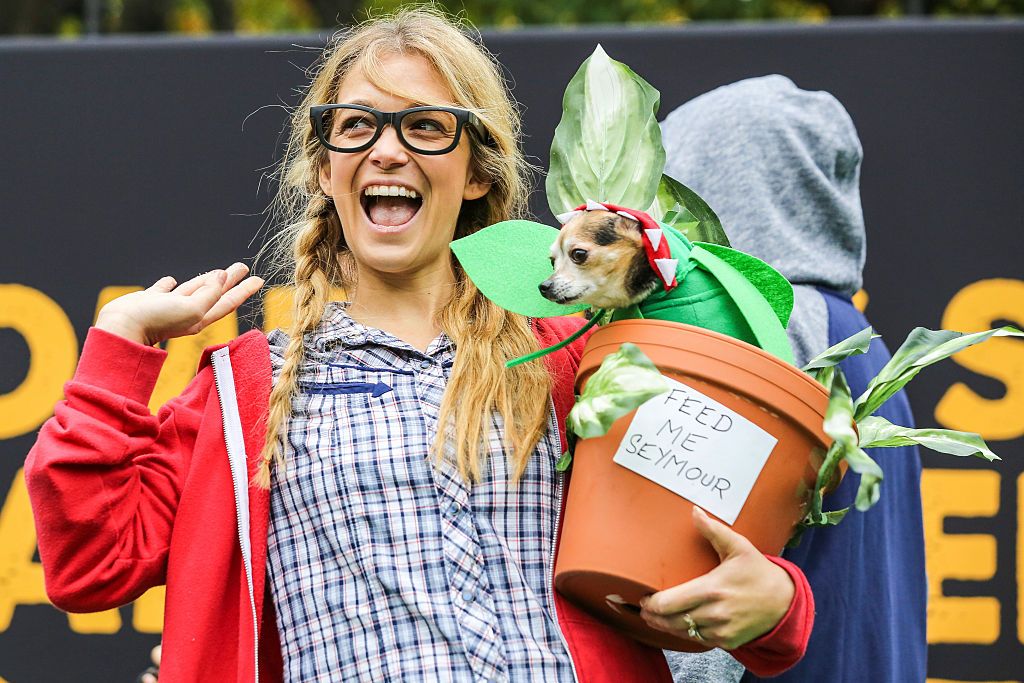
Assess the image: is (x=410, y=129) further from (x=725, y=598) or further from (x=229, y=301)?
(x=725, y=598)

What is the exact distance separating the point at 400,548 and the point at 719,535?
1.29 feet

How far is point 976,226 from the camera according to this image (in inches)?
103

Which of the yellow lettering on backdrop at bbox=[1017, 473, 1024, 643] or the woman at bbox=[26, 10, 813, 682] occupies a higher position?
the woman at bbox=[26, 10, 813, 682]

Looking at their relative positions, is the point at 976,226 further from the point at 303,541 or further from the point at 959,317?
the point at 303,541

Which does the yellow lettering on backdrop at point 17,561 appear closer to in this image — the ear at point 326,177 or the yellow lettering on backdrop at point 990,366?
the ear at point 326,177

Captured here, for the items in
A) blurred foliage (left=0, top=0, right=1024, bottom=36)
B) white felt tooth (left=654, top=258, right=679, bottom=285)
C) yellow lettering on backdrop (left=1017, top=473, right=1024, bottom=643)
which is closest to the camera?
white felt tooth (left=654, top=258, right=679, bottom=285)

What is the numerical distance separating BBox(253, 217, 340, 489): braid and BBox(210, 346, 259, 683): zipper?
0.08 ft

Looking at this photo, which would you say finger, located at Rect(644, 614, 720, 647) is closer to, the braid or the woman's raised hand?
the braid

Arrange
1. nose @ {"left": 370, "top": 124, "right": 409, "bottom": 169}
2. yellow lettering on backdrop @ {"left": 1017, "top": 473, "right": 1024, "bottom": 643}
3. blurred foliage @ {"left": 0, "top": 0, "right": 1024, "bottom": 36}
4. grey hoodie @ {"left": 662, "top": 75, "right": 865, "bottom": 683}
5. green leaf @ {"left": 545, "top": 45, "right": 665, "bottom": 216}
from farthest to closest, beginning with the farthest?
blurred foliage @ {"left": 0, "top": 0, "right": 1024, "bottom": 36}, yellow lettering on backdrop @ {"left": 1017, "top": 473, "right": 1024, "bottom": 643}, grey hoodie @ {"left": 662, "top": 75, "right": 865, "bottom": 683}, nose @ {"left": 370, "top": 124, "right": 409, "bottom": 169}, green leaf @ {"left": 545, "top": 45, "right": 665, "bottom": 216}

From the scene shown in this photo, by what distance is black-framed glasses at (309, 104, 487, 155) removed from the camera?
4.88ft

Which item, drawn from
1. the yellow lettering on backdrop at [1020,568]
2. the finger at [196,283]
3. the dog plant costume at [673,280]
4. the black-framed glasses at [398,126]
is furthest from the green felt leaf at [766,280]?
the yellow lettering on backdrop at [1020,568]

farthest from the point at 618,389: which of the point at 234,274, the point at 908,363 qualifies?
the point at 234,274

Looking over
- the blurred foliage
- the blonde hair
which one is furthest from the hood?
the blurred foliage

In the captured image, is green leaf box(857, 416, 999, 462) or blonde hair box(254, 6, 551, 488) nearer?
green leaf box(857, 416, 999, 462)
